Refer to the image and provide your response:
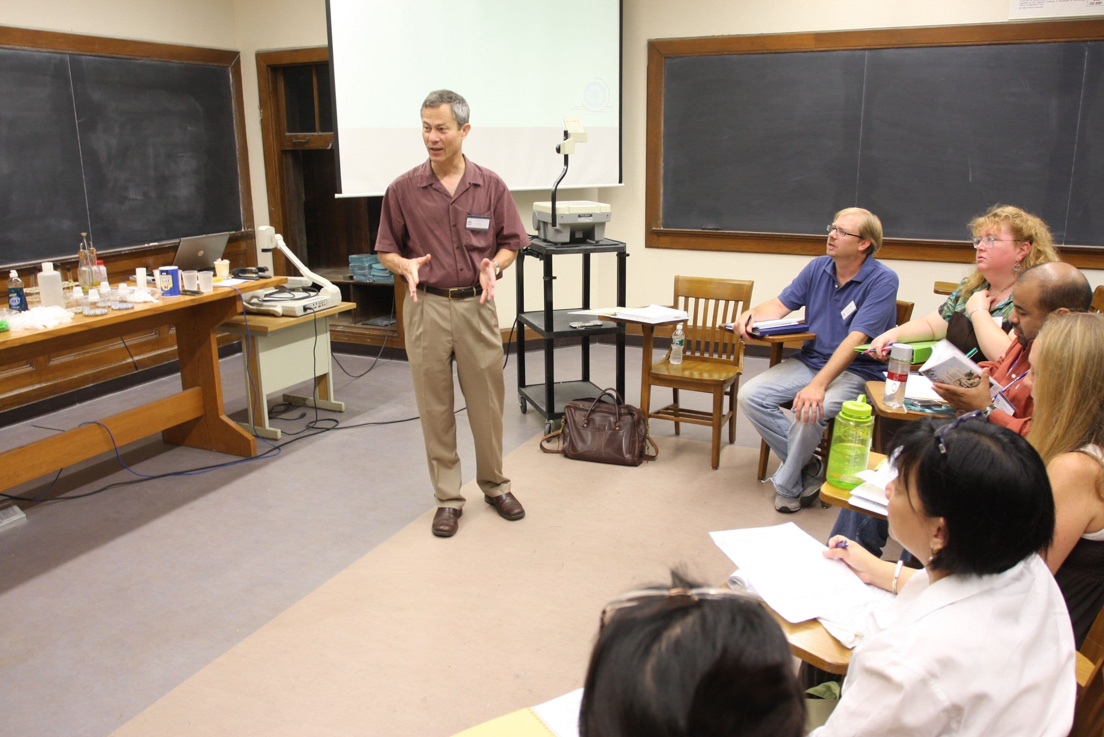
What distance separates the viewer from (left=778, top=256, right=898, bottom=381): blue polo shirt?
3.25 m

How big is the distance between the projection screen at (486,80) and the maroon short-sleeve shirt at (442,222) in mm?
1785

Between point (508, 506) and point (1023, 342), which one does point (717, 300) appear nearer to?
point (508, 506)

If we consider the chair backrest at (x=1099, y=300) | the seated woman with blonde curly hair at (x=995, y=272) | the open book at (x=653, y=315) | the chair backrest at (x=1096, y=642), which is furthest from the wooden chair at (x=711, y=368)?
the chair backrest at (x=1096, y=642)

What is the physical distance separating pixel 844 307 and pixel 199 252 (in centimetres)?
289

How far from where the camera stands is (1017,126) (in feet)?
15.0

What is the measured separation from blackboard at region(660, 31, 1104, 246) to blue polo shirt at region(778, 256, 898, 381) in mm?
1780

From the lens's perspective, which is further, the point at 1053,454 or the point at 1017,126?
the point at 1017,126

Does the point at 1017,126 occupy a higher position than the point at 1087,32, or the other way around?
the point at 1087,32

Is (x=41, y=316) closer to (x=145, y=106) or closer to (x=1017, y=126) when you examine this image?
(x=145, y=106)

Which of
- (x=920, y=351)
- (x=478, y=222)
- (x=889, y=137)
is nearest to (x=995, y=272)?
(x=920, y=351)

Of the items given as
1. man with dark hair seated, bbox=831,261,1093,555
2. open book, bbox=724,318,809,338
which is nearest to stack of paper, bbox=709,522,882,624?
man with dark hair seated, bbox=831,261,1093,555

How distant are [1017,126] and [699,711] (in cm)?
490

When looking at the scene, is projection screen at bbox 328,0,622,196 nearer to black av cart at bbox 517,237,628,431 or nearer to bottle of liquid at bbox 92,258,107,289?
black av cart at bbox 517,237,628,431

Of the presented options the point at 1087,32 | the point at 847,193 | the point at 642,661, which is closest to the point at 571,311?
the point at 847,193
